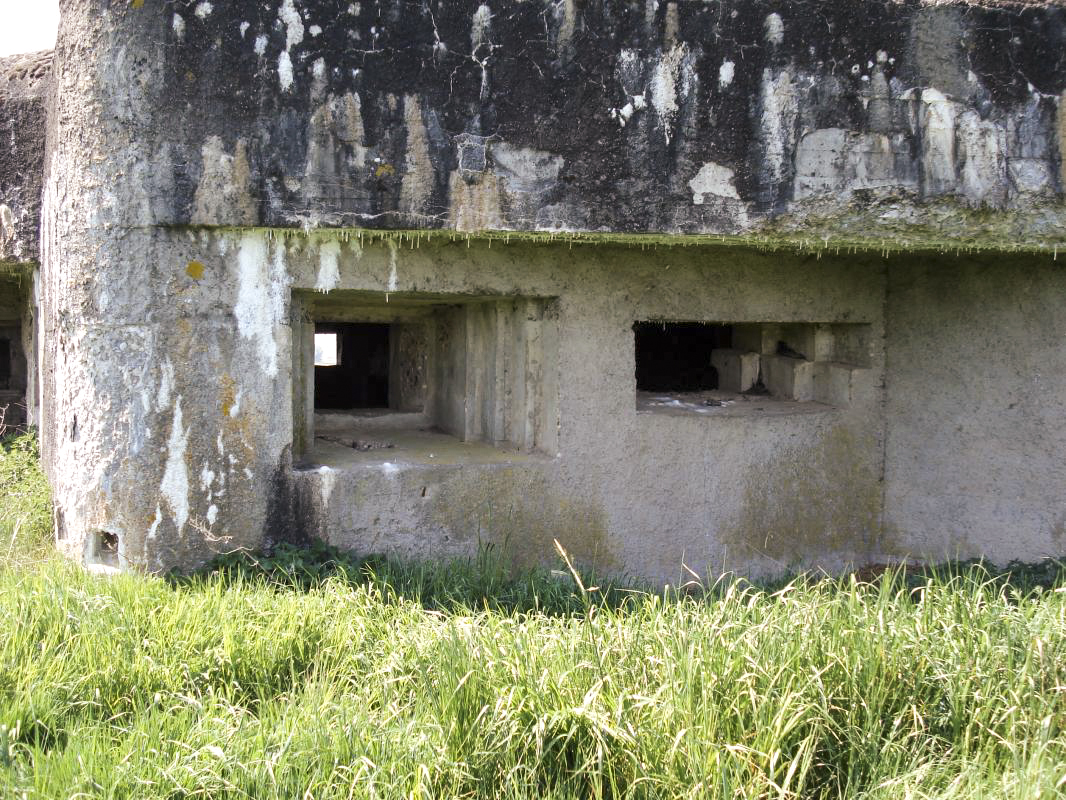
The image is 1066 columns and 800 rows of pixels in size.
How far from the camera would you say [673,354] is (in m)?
6.68

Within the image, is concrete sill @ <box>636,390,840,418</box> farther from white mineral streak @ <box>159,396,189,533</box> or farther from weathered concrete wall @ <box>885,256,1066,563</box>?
white mineral streak @ <box>159,396,189,533</box>

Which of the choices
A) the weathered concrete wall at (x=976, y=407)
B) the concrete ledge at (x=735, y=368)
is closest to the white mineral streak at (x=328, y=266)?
the concrete ledge at (x=735, y=368)

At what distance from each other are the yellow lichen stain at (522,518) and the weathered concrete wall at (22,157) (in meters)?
2.47

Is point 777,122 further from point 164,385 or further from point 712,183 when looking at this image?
point 164,385

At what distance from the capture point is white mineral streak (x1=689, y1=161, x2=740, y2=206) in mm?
3895

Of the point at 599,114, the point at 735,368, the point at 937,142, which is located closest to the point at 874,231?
the point at 937,142

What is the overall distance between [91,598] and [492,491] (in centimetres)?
171

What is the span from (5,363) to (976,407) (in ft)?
22.6

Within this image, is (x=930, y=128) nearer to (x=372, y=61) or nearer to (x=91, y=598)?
(x=372, y=61)

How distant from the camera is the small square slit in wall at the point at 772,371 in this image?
5.14 metres

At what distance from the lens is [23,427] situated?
6160 mm

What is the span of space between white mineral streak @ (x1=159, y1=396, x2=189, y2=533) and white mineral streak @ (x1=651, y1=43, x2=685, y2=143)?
2.21m

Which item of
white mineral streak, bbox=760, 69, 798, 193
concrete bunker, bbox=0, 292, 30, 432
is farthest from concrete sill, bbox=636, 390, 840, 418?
concrete bunker, bbox=0, 292, 30, 432

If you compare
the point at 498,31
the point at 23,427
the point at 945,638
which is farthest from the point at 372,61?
the point at 23,427
